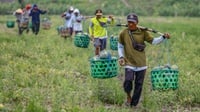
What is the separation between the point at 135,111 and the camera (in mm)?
8625

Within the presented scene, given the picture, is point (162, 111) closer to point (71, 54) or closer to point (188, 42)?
point (71, 54)

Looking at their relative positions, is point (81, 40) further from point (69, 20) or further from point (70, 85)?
point (70, 85)

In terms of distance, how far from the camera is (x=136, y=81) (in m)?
8.94

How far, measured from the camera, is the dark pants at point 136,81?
8.80 metres

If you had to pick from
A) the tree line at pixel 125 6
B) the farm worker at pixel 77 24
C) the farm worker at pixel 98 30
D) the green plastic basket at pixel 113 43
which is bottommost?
the tree line at pixel 125 6

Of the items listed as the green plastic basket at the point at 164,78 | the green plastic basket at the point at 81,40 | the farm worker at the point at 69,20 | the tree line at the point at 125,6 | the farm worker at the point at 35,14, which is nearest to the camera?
the green plastic basket at the point at 164,78

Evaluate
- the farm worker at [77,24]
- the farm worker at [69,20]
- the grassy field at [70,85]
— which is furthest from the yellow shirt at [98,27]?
the farm worker at [69,20]

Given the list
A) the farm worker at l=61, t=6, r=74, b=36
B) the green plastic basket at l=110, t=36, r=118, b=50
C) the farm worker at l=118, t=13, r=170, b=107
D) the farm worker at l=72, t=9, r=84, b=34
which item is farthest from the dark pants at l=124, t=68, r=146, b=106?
the farm worker at l=61, t=6, r=74, b=36

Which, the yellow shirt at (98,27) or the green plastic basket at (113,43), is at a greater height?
the yellow shirt at (98,27)

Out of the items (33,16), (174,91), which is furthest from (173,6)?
(174,91)

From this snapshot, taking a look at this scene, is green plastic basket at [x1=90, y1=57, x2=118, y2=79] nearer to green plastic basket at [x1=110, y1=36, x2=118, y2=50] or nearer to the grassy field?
the grassy field

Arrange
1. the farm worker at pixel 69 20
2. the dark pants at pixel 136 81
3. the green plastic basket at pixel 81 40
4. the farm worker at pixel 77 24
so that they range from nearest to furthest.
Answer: the dark pants at pixel 136 81 < the green plastic basket at pixel 81 40 < the farm worker at pixel 77 24 < the farm worker at pixel 69 20

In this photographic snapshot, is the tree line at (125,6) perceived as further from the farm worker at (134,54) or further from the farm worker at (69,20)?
the farm worker at (134,54)

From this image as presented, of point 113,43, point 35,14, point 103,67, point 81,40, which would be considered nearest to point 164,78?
point 103,67
